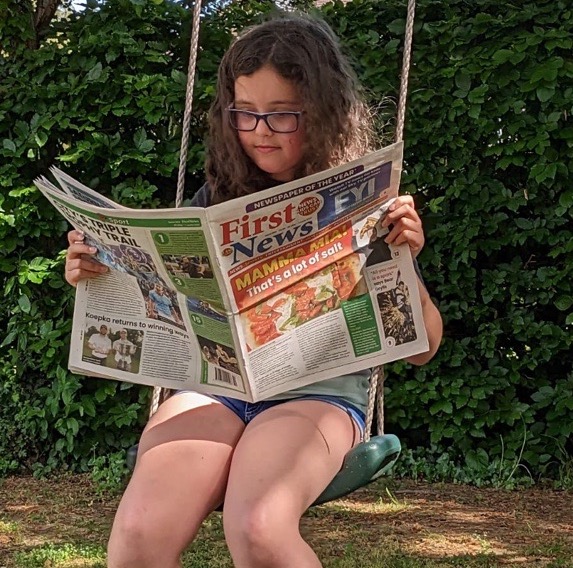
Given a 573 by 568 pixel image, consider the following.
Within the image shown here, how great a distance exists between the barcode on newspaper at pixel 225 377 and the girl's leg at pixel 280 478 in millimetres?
87

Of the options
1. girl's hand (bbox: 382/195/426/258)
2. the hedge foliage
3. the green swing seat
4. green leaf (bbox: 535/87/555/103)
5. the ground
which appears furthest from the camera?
the hedge foliage

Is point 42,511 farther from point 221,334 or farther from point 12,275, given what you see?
point 221,334

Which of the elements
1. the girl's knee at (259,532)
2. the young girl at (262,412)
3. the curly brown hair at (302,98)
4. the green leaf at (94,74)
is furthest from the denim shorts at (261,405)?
the green leaf at (94,74)

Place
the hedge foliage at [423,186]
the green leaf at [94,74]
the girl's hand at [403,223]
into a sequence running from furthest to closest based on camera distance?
the green leaf at [94,74] → the hedge foliage at [423,186] → the girl's hand at [403,223]

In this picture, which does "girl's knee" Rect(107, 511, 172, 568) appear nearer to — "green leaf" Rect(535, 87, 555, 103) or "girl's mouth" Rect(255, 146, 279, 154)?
"girl's mouth" Rect(255, 146, 279, 154)

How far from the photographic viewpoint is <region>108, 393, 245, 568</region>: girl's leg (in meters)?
1.54

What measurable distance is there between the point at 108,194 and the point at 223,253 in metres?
2.31

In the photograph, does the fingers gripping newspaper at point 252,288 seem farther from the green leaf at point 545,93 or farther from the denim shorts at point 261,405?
the green leaf at point 545,93

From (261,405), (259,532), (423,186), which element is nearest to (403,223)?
(261,405)

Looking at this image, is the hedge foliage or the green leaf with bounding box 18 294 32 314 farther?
the green leaf with bounding box 18 294 32 314

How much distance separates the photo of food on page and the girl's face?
0.27 m

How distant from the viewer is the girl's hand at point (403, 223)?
1776mm

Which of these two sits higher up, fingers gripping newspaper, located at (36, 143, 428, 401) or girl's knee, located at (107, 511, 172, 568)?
fingers gripping newspaper, located at (36, 143, 428, 401)

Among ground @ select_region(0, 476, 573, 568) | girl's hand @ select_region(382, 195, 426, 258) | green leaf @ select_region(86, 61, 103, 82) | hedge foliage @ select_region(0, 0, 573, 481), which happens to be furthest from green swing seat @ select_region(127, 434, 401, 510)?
green leaf @ select_region(86, 61, 103, 82)
